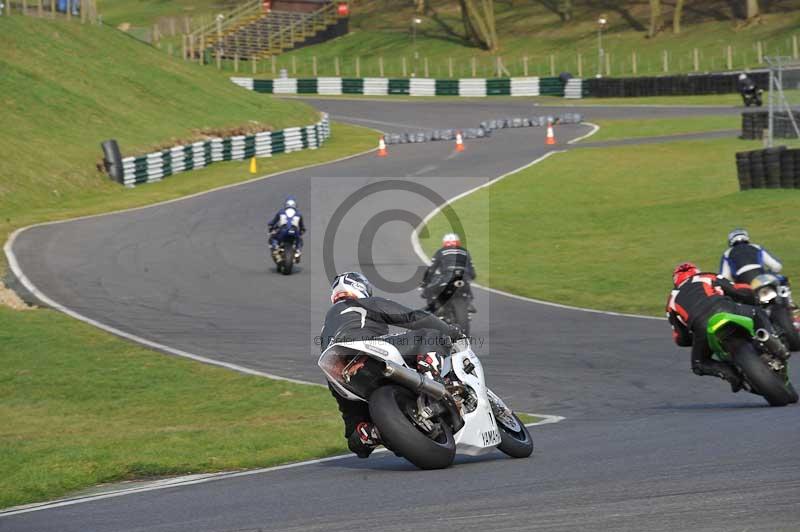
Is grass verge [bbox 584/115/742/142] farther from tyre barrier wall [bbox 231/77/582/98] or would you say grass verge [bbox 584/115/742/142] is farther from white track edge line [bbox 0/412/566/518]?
white track edge line [bbox 0/412/566/518]

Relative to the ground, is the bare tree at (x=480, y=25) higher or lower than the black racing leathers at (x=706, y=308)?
higher

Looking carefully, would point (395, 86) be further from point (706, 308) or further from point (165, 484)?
point (165, 484)

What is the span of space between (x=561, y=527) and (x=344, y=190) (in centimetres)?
3158

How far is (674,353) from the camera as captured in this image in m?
16.1

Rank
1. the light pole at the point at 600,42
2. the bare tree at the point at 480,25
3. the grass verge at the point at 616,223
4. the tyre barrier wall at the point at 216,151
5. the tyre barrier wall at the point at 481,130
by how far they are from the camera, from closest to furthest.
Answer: the grass verge at the point at 616,223 < the tyre barrier wall at the point at 216,151 < the tyre barrier wall at the point at 481,130 < the light pole at the point at 600,42 < the bare tree at the point at 480,25

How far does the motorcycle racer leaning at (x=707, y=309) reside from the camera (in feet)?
38.3

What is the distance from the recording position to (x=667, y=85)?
2438 inches

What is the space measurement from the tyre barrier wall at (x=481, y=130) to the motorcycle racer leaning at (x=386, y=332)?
3918cm

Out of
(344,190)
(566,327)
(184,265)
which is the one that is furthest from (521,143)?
(566,327)

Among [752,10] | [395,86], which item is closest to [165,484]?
[395,86]

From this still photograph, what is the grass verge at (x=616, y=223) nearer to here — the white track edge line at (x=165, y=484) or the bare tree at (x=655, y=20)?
the white track edge line at (x=165, y=484)

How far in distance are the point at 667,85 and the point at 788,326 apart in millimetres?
48580

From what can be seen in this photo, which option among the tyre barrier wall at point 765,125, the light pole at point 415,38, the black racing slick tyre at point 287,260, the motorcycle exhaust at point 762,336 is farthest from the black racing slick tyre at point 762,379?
Answer: the light pole at point 415,38

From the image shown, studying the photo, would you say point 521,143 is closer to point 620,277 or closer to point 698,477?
point 620,277
